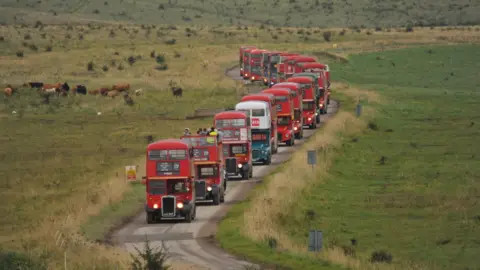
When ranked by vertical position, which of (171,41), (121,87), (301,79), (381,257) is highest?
(301,79)

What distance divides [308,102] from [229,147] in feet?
90.7

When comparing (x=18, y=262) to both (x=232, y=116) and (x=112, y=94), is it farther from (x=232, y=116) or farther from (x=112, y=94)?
(x=112, y=94)

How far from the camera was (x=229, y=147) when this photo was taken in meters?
66.7

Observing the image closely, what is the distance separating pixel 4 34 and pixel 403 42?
220 ft

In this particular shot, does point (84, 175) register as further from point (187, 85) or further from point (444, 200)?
point (187, 85)

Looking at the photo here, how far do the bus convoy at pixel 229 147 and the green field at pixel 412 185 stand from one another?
171 inches

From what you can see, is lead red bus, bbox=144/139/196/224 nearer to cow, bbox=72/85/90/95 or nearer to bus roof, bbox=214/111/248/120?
bus roof, bbox=214/111/248/120

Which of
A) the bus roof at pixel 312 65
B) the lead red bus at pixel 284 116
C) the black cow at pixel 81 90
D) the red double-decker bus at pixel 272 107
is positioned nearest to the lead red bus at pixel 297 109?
the lead red bus at pixel 284 116

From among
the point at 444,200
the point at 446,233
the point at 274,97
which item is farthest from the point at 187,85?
the point at 446,233

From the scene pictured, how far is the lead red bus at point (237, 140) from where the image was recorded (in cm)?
6612

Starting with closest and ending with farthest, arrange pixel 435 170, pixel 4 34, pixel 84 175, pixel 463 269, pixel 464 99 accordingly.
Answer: pixel 463 269
pixel 84 175
pixel 435 170
pixel 464 99
pixel 4 34

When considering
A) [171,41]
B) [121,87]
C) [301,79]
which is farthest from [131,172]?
[171,41]

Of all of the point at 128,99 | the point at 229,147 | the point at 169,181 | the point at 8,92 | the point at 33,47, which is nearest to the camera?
the point at 169,181

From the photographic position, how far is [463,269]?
145 feet
